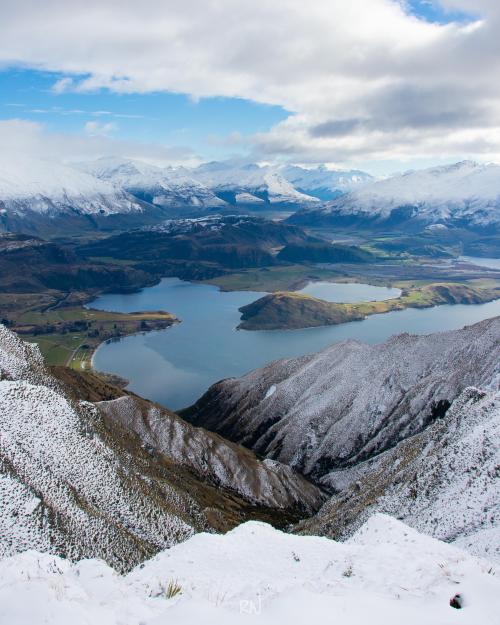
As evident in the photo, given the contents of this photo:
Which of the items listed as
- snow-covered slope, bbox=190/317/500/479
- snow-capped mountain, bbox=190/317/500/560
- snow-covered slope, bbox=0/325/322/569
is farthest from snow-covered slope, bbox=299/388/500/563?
snow-covered slope, bbox=190/317/500/479

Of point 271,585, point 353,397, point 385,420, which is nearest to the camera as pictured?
point 271,585

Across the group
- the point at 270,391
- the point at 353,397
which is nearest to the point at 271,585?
the point at 353,397

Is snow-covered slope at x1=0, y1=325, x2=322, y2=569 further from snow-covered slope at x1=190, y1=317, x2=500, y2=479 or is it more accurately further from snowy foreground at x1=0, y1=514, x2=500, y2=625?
snow-covered slope at x1=190, y1=317, x2=500, y2=479

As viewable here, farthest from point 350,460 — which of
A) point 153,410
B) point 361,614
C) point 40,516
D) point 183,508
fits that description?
point 361,614

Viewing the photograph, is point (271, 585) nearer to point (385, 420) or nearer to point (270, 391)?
point (385, 420)

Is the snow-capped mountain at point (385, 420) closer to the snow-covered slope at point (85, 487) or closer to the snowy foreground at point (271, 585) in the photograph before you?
the snow-covered slope at point (85, 487)

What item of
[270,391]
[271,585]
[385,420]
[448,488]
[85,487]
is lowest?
[385,420]

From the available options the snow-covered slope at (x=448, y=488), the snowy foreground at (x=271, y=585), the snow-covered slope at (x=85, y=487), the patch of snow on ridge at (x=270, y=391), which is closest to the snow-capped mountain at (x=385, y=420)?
the snow-covered slope at (x=448, y=488)
